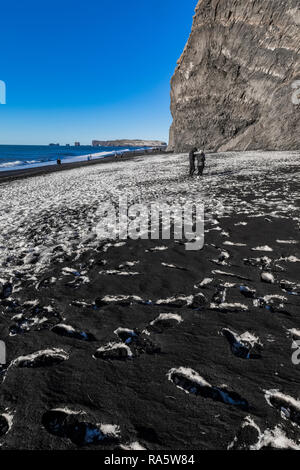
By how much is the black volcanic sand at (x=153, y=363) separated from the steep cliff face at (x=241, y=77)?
38.6 m

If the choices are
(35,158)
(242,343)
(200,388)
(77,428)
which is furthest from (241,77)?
(35,158)

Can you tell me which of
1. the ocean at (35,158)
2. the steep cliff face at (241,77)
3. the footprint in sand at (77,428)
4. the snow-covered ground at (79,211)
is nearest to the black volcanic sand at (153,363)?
the footprint in sand at (77,428)

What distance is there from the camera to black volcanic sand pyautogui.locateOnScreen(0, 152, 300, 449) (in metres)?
1.84

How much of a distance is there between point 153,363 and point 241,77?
52.2 m

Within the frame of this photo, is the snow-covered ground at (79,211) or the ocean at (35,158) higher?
the ocean at (35,158)

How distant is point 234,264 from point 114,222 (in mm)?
4404

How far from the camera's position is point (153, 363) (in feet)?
8.09

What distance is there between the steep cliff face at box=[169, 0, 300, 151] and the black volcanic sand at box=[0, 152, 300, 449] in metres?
38.6

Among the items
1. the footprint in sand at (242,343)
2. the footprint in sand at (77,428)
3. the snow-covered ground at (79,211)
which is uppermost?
the snow-covered ground at (79,211)

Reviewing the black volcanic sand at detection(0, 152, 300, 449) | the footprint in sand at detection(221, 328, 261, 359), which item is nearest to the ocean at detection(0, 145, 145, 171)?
the black volcanic sand at detection(0, 152, 300, 449)

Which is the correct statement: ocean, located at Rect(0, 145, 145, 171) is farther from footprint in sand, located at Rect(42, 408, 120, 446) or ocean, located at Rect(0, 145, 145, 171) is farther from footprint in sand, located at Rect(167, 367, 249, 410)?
footprint in sand, located at Rect(167, 367, 249, 410)

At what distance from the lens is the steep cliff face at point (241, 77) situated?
34.5 meters

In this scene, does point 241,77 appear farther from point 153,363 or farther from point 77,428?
point 77,428

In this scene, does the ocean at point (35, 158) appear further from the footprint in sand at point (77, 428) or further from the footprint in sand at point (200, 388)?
the footprint in sand at point (200, 388)
